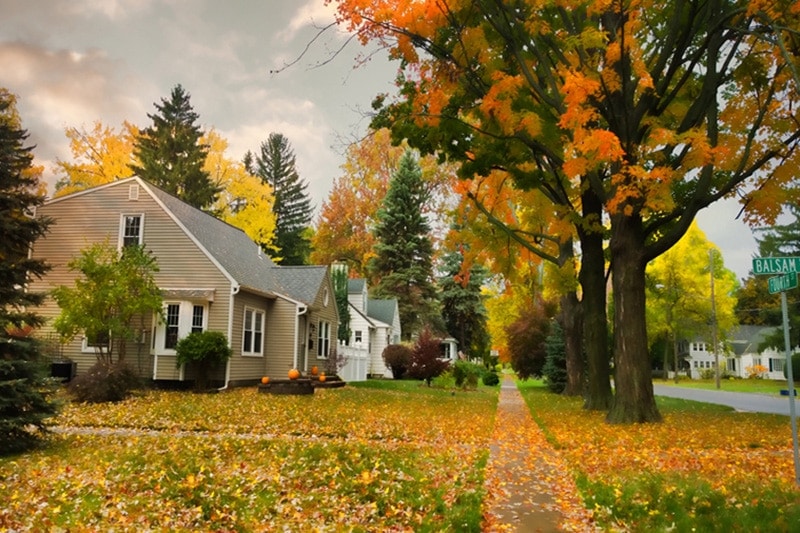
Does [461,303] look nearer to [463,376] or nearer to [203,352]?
[463,376]

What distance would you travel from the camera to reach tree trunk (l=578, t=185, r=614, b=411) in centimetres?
1569

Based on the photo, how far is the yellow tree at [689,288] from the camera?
46.9 meters

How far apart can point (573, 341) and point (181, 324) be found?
546 inches

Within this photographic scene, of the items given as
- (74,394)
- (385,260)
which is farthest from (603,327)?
(385,260)

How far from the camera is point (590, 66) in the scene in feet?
41.3

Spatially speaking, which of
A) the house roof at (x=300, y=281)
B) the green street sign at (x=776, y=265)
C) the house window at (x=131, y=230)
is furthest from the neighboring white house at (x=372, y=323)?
the green street sign at (x=776, y=265)

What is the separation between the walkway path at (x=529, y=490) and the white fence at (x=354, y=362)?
778 inches

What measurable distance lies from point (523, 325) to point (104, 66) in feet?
71.8

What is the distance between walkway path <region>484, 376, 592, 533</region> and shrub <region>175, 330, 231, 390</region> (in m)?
10.8

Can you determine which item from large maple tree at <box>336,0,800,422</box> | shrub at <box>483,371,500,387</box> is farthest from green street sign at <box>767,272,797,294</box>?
shrub at <box>483,371,500,387</box>

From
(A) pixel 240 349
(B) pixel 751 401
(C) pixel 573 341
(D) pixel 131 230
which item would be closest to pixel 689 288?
(B) pixel 751 401

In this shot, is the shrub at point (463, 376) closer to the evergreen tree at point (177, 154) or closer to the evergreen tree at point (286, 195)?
the evergreen tree at point (177, 154)

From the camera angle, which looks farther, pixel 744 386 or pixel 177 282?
pixel 744 386

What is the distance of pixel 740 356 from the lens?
216 ft
